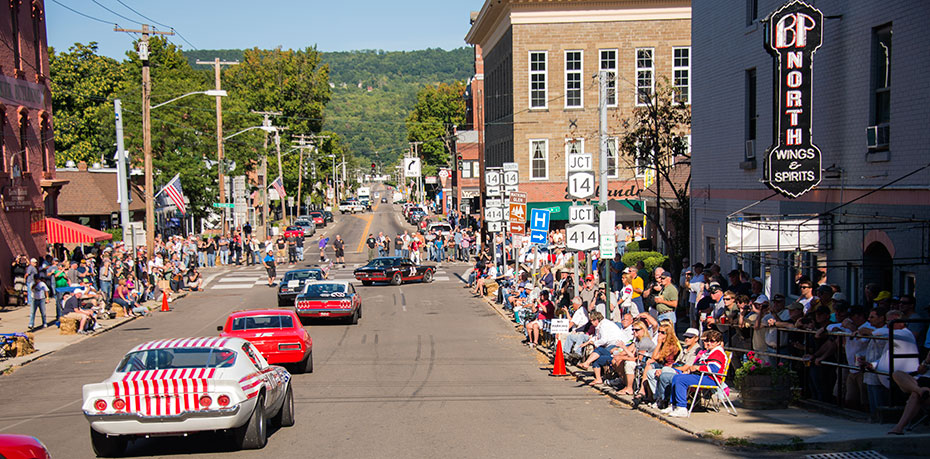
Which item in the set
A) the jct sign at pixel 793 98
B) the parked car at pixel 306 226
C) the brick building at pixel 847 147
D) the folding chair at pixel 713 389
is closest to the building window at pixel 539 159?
the brick building at pixel 847 147

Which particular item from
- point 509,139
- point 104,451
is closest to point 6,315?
point 104,451

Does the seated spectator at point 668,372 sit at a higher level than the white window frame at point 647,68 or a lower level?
lower

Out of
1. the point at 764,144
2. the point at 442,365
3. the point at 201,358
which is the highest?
the point at 764,144

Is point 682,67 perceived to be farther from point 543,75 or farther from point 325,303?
point 325,303

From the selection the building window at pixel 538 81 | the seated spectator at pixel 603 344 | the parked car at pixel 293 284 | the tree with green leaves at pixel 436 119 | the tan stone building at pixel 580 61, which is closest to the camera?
the seated spectator at pixel 603 344

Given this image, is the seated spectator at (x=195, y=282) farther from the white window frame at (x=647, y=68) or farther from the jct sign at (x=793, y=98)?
the jct sign at (x=793, y=98)

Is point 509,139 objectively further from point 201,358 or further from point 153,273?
point 201,358

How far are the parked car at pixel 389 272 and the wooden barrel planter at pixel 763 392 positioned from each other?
2767 centimetres

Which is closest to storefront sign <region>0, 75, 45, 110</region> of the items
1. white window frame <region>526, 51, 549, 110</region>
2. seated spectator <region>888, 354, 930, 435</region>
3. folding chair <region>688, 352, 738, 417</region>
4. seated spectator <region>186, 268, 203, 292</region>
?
seated spectator <region>186, 268, 203, 292</region>

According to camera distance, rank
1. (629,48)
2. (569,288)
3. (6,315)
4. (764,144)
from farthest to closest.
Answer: (629,48)
(6,315)
(569,288)
(764,144)

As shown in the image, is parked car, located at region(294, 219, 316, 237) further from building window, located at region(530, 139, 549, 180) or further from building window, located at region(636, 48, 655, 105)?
building window, located at region(636, 48, 655, 105)

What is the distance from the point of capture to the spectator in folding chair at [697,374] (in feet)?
42.5

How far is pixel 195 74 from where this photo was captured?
273 ft

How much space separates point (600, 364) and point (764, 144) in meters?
8.44
